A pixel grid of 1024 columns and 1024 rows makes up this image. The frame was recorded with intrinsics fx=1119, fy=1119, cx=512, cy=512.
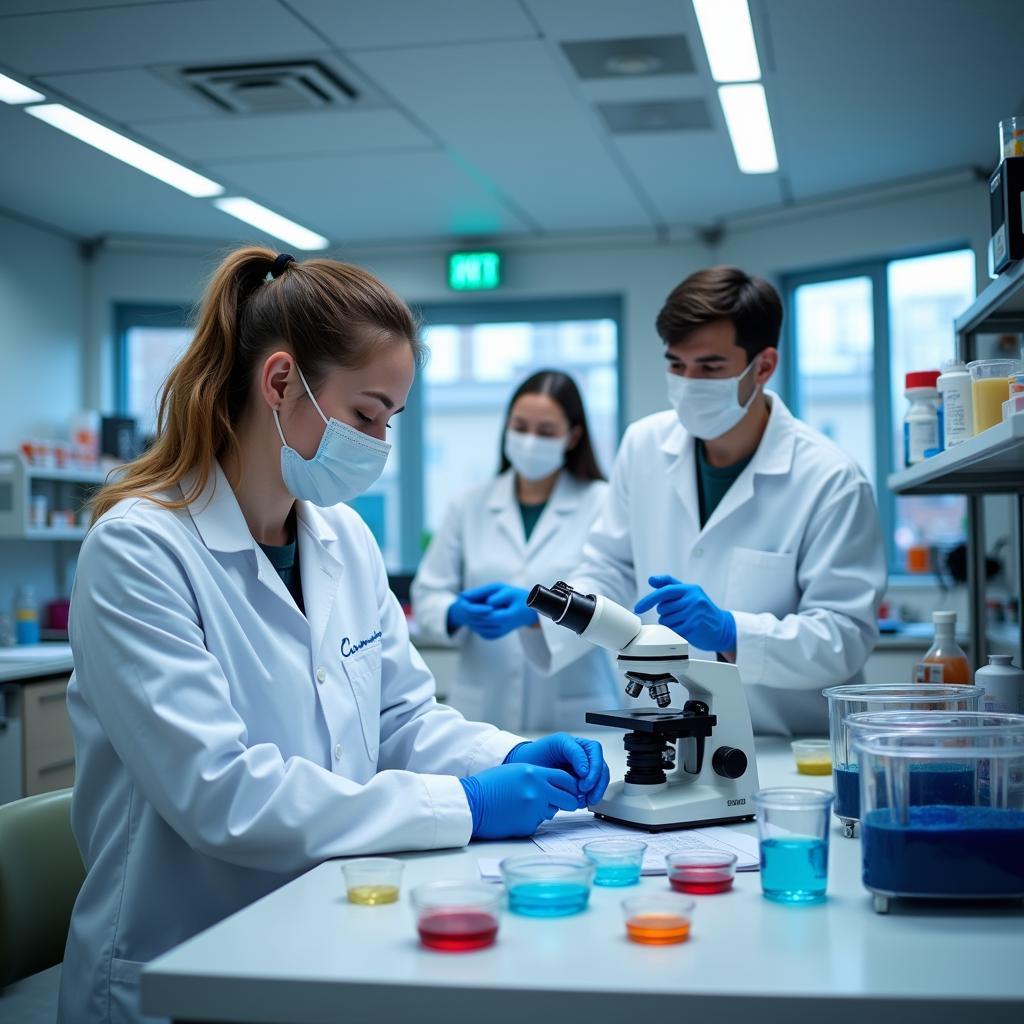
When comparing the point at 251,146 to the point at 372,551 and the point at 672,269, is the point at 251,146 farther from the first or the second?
the point at 372,551

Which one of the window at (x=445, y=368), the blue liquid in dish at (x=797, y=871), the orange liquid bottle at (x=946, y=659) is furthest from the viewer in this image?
the window at (x=445, y=368)

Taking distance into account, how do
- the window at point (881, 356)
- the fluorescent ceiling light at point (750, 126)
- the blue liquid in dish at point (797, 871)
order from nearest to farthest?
1. the blue liquid in dish at point (797, 871)
2. the fluorescent ceiling light at point (750, 126)
3. the window at point (881, 356)

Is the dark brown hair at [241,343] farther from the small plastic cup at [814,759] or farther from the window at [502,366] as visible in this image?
the window at [502,366]

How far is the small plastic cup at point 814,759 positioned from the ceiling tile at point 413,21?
210cm

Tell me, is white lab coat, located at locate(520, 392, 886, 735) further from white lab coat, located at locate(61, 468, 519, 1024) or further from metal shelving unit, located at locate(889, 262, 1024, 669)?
white lab coat, located at locate(61, 468, 519, 1024)

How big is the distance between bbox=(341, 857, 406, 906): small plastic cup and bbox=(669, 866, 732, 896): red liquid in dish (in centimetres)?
29

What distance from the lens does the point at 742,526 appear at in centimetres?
229

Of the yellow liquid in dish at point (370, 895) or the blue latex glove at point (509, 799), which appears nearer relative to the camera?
the yellow liquid in dish at point (370, 895)

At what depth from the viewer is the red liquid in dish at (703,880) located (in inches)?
44.5

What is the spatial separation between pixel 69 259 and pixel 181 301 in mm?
536

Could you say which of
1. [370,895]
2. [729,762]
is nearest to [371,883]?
[370,895]

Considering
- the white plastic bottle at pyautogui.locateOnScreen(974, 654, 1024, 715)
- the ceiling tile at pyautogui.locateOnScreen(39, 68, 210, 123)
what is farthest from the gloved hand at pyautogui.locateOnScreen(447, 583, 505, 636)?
the ceiling tile at pyautogui.locateOnScreen(39, 68, 210, 123)

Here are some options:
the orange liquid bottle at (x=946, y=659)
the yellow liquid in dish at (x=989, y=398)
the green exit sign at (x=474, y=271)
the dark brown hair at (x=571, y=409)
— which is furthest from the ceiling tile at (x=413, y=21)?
the green exit sign at (x=474, y=271)

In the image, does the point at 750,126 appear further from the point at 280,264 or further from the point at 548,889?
the point at 548,889
